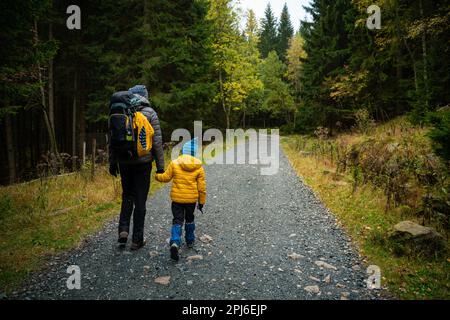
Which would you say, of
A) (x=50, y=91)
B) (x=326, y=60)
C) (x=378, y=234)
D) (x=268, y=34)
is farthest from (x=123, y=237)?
(x=268, y=34)

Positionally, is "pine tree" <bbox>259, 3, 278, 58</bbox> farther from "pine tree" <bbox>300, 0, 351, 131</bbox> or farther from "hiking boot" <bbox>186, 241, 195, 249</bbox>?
"hiking boot" <bbox>186, 241, 195, 249</bbox>

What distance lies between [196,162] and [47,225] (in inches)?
148

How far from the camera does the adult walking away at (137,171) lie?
15.8 feet

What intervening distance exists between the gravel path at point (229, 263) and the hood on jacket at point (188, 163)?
57.2 inches

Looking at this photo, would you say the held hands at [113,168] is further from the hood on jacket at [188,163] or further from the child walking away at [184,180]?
the hood on jacket at [188,163]

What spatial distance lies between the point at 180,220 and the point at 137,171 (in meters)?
1.09

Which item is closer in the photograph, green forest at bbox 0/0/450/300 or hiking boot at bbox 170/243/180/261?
hiking boot at bbox 170/243/180/261

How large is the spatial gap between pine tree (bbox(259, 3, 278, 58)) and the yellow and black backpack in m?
62.0

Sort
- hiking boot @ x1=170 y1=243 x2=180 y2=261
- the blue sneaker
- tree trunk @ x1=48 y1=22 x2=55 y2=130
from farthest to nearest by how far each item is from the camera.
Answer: tree trunk @ x1=48 y1=22 x2=55 y2=130, the blue sneaker, hiking boot @ x1=170 y1=243 x2=180 y2=261

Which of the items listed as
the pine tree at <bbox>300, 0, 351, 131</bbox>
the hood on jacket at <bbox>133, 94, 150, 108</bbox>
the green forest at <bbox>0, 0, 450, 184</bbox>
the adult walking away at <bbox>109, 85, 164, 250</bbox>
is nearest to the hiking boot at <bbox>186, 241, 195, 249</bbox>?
the adult walking away at <bbox>109, 85, 164, 250</bbox>

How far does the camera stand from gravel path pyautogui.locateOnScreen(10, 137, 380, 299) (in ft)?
12.6

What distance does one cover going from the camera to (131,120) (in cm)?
452

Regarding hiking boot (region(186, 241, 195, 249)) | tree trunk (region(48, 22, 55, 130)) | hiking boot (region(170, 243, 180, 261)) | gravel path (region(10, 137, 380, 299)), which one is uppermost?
tree trunk (region(48, 22, 55, 130))

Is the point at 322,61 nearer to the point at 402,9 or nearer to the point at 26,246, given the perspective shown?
the point at 402,9
